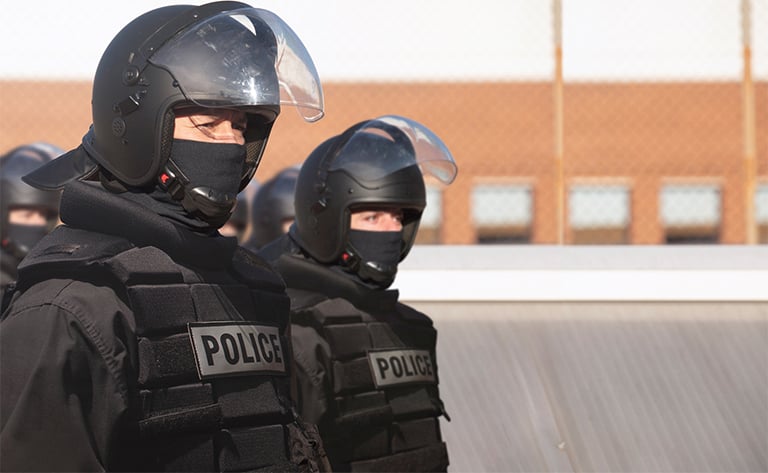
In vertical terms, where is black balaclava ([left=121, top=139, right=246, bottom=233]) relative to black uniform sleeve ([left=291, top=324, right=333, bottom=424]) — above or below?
above

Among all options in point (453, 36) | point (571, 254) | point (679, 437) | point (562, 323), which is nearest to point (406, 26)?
point (453, 36)

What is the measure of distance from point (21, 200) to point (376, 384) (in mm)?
4160

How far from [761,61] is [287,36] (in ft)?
20.3

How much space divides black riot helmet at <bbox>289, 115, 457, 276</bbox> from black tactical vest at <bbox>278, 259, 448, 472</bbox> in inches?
9.0

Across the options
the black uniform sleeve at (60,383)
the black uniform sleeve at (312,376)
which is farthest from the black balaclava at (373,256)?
the black uniform sleeve at (60,383)

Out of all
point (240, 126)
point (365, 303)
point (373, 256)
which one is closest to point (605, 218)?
point (373, 256)

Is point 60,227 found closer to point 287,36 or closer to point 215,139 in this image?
point 215,139

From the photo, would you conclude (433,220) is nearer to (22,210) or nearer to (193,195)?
(22,210)

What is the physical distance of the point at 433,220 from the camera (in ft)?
49.6

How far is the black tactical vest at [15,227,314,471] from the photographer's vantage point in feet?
7.86

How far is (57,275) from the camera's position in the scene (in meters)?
2.38

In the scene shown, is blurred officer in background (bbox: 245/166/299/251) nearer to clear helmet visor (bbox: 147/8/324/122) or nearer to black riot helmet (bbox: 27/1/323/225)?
clear helmet visor (bbox: 147/8/324/122)

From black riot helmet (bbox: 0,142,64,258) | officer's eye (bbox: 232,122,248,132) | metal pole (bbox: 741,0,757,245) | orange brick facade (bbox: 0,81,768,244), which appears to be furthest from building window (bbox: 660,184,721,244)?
officer's eye (bbox: 232,122,248,132)

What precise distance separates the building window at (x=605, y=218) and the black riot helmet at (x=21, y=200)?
19.4ft
